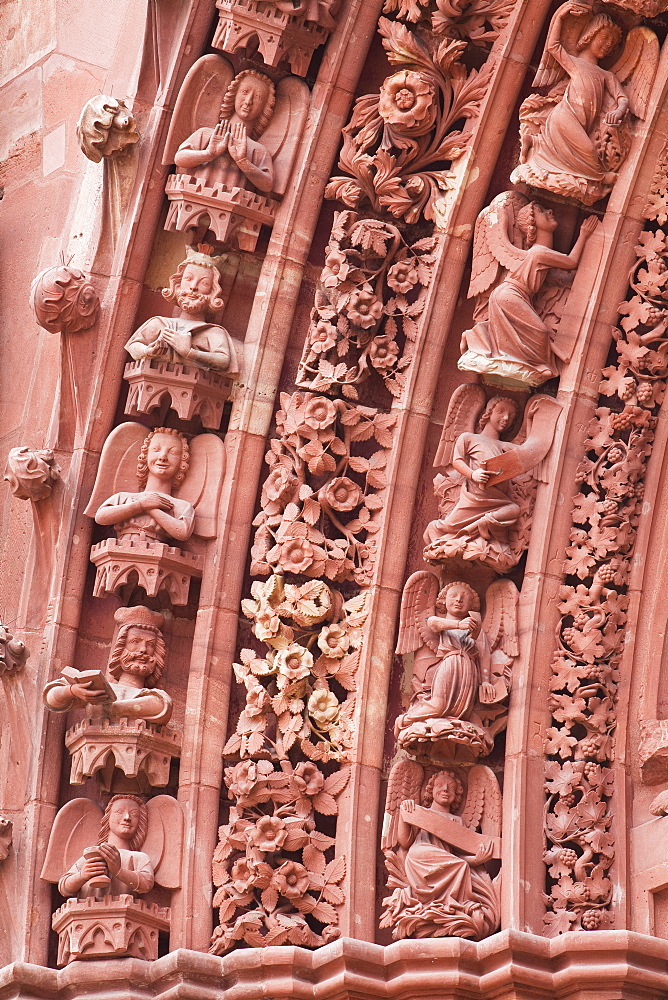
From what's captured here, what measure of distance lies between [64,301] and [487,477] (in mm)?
2214

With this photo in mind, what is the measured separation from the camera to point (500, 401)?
1170 cm

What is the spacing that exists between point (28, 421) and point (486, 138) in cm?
266

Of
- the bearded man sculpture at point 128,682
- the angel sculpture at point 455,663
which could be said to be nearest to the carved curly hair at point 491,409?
the angel sculpture at point 455,663

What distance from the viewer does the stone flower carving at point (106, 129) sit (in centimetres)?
1220

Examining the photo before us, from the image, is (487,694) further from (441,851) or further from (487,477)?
(487,477)

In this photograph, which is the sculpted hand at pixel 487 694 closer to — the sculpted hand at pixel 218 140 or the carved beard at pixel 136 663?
the carved beard at pixel 136 663

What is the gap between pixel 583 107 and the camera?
11531mm

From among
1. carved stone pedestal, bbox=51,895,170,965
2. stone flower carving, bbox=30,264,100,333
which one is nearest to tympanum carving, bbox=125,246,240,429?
stone flower carving, bbox=30,264,100,333

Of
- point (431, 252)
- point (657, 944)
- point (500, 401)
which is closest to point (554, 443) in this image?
point (500, 401)

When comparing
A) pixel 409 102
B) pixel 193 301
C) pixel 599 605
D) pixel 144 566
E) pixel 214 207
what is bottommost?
pixel 144 566

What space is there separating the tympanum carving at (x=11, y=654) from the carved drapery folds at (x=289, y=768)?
1.00 metres

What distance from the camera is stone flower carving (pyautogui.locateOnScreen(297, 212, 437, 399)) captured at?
39.1 feet

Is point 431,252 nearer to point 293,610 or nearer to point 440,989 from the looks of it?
point 293,610

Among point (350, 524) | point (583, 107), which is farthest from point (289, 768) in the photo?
point (583, 107)
